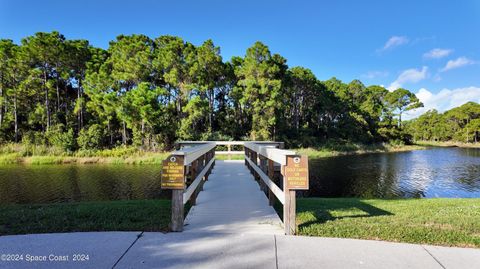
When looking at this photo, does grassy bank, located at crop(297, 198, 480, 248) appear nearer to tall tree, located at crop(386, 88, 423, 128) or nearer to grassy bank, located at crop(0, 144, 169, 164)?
grassy bank, located at crop(0, 144, 169, 164)

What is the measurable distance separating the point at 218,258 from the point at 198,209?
2230 mm

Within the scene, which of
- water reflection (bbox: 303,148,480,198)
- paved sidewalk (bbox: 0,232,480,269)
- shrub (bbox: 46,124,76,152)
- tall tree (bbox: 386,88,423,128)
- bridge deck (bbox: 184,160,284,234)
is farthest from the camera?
tall tree (bbox: 386,88,423,128)

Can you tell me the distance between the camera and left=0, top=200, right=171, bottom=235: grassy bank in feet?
12.8

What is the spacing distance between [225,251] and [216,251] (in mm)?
106

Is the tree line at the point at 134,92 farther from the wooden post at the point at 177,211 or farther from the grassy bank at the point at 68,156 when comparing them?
the wooden post at the point at 177,211

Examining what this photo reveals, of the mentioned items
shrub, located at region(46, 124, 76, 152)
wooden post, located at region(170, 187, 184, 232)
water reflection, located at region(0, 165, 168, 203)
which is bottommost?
water reflection, located at region(0, 165, 168, 203)

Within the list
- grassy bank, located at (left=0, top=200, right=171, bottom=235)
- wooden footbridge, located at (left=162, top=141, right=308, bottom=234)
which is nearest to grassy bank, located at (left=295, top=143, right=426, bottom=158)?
wooden footbridge, located at (left=162, top=141, right=308, bottom=234)

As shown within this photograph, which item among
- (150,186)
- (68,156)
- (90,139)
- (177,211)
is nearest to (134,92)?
(90,139)

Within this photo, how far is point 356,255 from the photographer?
9.91 feet

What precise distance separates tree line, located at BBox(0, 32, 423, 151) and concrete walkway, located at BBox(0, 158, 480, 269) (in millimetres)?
22151

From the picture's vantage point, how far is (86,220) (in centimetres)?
439

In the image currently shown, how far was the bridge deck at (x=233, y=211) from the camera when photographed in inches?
161

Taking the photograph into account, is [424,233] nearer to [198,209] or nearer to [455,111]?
[198,209]

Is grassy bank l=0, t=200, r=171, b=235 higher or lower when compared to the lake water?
higher
